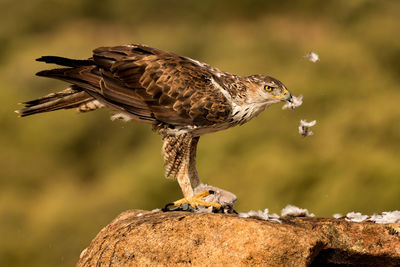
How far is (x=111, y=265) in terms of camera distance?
547cm

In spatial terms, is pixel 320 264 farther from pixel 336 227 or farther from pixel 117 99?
pixel 117 99

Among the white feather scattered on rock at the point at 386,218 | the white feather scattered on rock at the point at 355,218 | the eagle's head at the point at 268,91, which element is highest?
the eagle's head at the point at 268,91

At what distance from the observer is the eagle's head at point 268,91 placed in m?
5.94

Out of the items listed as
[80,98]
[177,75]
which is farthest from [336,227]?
[80,98]

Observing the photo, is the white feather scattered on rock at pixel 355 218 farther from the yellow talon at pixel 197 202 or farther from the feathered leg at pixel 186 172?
the yellow talon at pixel 197 202

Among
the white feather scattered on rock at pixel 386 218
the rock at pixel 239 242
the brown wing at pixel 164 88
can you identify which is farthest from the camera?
the white feather scattered on rock at pixel 386 218

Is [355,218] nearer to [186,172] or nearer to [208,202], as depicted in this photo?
[208,202]

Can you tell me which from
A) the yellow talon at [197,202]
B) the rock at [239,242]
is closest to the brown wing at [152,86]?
the yellow talon at [197,202]

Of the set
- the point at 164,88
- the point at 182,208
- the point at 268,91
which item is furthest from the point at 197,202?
the point at 268,91

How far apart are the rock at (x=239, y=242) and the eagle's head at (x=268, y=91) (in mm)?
1304

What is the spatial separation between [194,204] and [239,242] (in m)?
1.14

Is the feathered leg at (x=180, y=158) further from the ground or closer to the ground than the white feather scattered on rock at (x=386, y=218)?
closer to the ground

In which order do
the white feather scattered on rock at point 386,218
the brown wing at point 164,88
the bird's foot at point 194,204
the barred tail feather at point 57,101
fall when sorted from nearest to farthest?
the brown wing at point 164,88 → the bird's foot at point 194,204 → the white feather scattered on rock at point 386,218 → the barred tail feather at point 57,101

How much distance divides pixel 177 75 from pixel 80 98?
117cm
